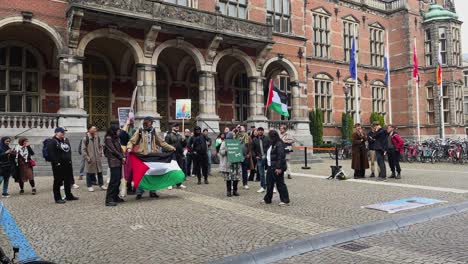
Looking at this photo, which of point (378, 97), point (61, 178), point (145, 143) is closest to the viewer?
point (61, 178)

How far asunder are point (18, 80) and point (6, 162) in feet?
29.7

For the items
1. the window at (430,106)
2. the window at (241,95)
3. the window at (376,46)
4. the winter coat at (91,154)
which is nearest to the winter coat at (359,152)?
the winter coat at (91,154)

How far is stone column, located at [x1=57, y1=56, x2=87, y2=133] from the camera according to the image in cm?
1509

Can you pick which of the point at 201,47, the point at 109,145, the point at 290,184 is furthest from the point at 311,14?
the point at 109,145

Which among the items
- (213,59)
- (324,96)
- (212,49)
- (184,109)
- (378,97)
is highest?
(212,49)

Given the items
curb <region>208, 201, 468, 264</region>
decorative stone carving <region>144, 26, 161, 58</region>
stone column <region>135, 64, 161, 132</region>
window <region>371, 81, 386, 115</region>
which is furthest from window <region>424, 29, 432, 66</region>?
curb <region>208, 201, 468, 264</region>

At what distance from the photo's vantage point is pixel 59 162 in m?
8.88

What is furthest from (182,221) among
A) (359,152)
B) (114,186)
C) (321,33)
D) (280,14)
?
(321,33)

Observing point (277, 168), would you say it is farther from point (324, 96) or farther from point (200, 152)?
point (324, 96)

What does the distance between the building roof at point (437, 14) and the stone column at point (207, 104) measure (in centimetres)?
2130

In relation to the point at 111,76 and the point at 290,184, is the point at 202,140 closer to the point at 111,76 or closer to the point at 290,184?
the point at 290,184

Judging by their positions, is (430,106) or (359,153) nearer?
(359,153)

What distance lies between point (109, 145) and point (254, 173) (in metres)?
5.60

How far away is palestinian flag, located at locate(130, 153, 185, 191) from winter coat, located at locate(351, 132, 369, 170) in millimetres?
6217
